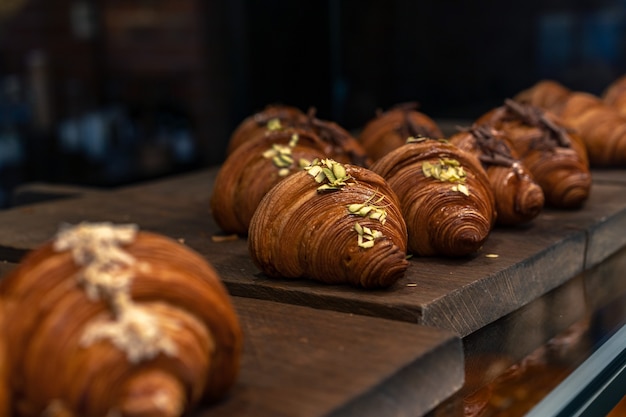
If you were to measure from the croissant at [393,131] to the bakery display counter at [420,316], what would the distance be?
0.43m

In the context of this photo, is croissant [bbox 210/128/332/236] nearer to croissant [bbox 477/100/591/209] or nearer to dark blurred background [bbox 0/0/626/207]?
croissant [bbox 477/100/591/209]

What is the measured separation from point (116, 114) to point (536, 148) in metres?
3.00

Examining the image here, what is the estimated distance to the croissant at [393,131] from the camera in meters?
2.53

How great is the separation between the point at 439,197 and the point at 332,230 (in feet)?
0.99

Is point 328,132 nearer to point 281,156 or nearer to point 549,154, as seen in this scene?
point 281,156

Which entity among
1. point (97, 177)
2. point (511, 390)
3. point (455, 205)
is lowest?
point (97, 177)

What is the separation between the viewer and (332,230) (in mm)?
1636

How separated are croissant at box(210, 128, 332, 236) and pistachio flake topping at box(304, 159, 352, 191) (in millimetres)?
363

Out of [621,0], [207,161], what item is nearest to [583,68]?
[621,0]

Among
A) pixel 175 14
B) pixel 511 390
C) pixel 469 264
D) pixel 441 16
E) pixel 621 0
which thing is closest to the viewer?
pixel 511 390

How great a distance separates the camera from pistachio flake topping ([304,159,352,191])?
1682mm

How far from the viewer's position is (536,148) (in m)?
2.34

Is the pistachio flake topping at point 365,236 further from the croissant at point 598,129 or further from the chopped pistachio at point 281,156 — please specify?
the croissant at point 598,129

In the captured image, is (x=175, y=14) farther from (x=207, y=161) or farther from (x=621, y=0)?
(x=621, y=0)
